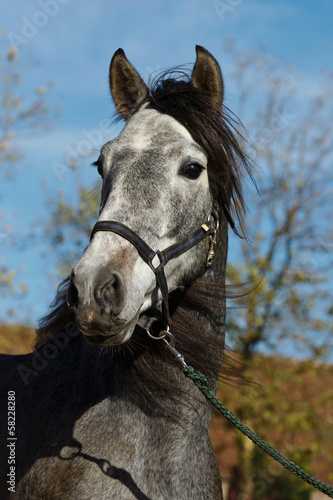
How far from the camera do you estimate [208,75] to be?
384 centimetres

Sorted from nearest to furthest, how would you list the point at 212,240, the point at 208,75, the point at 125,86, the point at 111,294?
the point at 111,294 < the point at 212,240 < the point at 208,75 < the point at 125,86

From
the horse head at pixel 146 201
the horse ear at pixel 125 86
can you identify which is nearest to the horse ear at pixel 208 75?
the horse head at pixel 146 201

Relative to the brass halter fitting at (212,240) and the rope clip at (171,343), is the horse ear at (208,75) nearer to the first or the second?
the brass halter fitting at (212,240)

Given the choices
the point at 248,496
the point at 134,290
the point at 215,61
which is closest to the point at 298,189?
the point at 248,496

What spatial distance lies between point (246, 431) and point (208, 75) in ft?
7.75

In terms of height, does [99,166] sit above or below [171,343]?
above

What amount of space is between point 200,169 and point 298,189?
13.9m

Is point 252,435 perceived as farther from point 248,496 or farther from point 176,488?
point 248,496

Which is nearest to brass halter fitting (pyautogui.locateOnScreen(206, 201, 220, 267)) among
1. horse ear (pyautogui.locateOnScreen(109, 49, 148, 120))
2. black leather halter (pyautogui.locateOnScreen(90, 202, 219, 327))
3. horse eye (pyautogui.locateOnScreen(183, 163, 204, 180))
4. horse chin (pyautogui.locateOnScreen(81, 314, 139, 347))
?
black leather halter (pyautogui.locateOnScreen(90, 202, 219, 327))

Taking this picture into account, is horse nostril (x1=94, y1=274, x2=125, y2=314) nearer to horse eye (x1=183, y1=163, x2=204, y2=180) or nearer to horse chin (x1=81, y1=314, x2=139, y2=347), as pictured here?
horse chin (x1=81, y1=314, x2=139, y2=347)

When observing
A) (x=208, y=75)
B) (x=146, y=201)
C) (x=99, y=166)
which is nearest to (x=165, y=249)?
(x=146, y=201)

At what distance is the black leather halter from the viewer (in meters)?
3.04

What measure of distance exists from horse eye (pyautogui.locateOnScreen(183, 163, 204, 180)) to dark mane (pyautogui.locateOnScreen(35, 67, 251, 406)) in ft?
0.50

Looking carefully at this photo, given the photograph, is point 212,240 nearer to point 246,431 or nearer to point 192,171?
point 192,171
